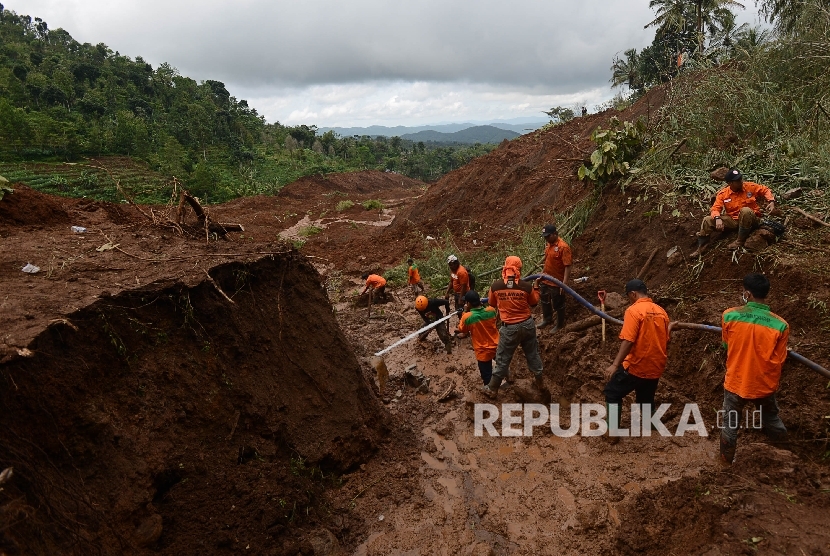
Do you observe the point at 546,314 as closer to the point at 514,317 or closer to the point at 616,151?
the point at 514,317

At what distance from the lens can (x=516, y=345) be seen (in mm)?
5547

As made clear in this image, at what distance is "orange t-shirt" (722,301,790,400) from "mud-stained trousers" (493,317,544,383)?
213 centimetres

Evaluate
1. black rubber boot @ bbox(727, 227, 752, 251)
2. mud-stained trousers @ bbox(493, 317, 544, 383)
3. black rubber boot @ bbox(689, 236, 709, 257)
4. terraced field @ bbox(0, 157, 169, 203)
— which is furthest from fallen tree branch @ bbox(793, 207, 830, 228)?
terraced field @ bbox(0, 157, 169, 203)

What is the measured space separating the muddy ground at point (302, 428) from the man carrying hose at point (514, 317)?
0.42 metres

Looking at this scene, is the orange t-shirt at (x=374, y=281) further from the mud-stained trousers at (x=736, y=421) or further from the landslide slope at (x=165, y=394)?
the mud-stained trousers at (x=736, y=421)

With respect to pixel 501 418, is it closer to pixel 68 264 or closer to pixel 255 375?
pixel 255 375

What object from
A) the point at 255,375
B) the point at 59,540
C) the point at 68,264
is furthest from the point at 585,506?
the point at 68,264

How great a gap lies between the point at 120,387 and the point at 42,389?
51 cm

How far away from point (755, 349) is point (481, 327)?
283 cm

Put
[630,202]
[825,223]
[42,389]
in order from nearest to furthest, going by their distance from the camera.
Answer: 1. [42,389]
2. [825,223]
3. [630,202]

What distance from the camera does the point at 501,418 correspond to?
5.57m

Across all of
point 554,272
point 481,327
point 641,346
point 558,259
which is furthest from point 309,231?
point 641,346

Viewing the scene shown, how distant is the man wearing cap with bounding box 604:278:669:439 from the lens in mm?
4117

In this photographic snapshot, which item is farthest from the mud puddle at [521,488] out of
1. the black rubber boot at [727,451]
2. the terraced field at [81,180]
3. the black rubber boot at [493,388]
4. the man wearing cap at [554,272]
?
the terraced field at [81,180]
